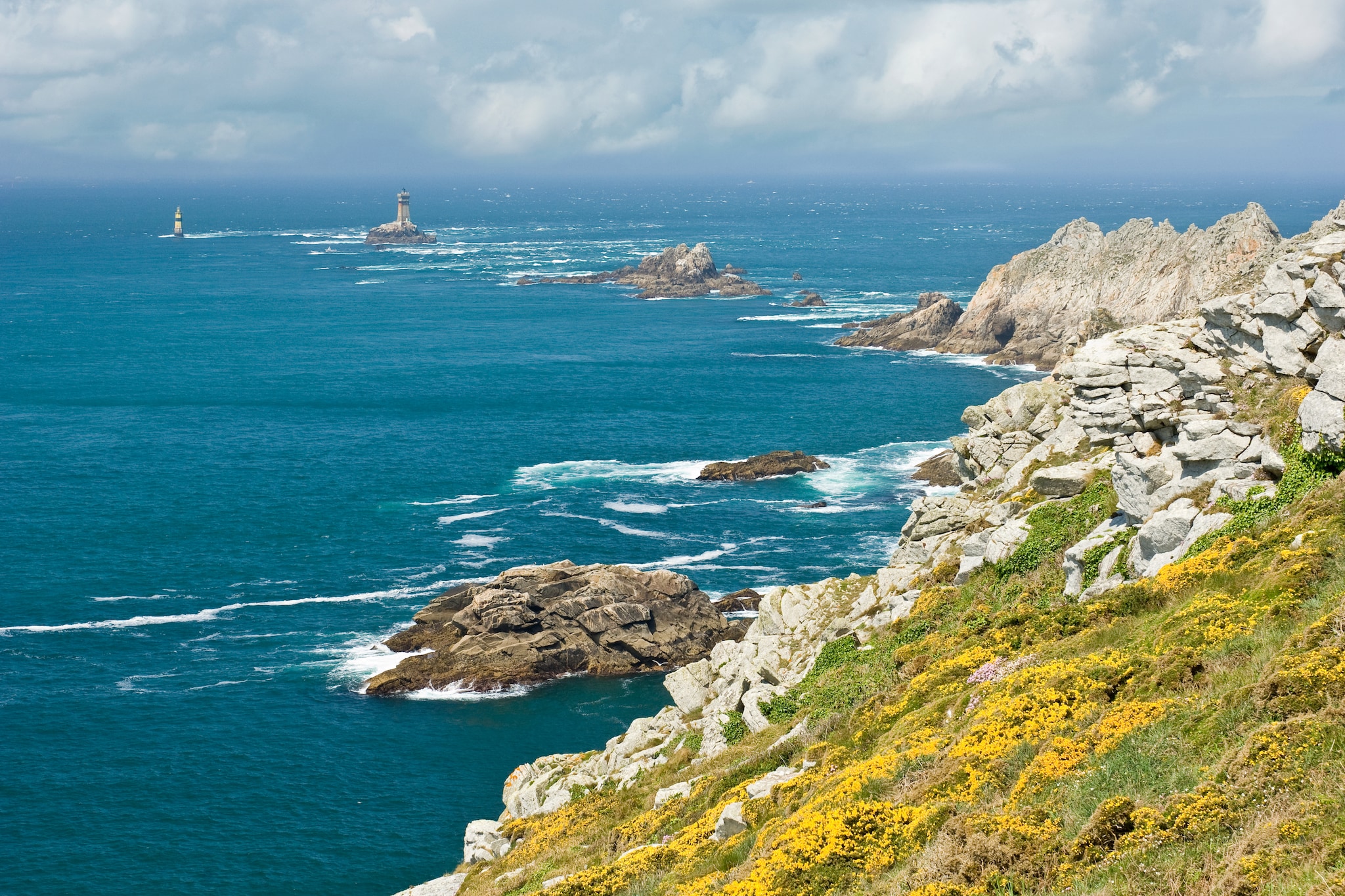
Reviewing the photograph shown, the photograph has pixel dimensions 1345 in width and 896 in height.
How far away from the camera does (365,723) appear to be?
2372 inches

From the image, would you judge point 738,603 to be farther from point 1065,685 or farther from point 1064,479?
point 1065,685

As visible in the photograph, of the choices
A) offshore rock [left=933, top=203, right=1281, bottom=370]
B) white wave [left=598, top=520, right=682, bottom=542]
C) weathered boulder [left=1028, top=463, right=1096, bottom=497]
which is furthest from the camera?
offshore rock [left=933, top=203, right=1281, bottom=370]

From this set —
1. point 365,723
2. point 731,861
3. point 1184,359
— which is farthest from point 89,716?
point 1184,359

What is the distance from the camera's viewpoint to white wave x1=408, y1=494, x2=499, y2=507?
90562 millimetres

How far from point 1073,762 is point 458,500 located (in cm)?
7787

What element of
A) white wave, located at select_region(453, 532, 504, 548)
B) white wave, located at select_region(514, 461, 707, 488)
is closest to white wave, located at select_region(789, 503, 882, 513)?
white wave, located at select_region(514, 461, 707, 488)

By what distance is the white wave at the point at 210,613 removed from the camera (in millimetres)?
69188

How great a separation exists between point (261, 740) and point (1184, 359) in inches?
1809

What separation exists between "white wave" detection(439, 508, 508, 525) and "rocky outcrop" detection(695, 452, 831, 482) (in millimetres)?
18478

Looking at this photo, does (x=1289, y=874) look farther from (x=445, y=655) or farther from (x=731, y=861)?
(x=445, y=655)

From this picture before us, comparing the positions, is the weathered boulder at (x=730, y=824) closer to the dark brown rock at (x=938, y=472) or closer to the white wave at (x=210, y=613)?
the white wave at (x=210, y=613)

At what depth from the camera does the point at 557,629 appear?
68625mm

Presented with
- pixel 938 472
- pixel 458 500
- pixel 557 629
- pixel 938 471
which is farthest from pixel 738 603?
pixel 458 500

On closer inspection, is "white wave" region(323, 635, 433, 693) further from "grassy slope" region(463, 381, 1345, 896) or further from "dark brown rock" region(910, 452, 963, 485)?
"dark brown rock" region(910, 452, 963, 485)
